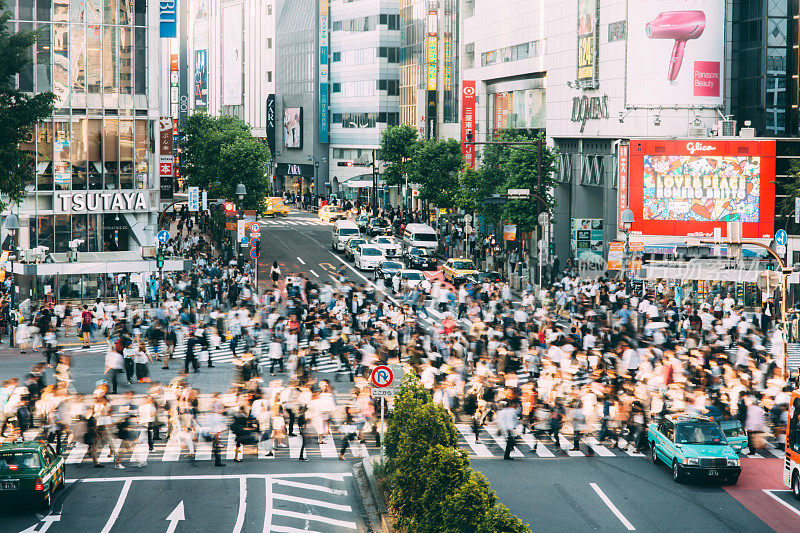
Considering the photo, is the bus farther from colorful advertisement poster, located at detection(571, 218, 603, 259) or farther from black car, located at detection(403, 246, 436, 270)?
black car, located at detection(403, 246, 436, 270)

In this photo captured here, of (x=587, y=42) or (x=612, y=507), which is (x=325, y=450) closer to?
(x=612, y=507)

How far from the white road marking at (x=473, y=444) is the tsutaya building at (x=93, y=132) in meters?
30.2

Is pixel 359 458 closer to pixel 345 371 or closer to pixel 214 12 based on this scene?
pixel 345 371

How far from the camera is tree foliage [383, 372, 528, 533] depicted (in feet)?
50.9

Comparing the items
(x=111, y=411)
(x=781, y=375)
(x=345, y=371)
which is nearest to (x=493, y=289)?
(x=345, y=371)

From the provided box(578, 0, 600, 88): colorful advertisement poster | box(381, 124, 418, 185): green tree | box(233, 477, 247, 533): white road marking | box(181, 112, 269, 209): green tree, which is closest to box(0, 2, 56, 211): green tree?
box(233, 477, 247, 533): white road marking

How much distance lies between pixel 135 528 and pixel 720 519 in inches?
470

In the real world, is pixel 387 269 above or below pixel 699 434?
above

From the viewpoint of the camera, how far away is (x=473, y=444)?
2888 cm

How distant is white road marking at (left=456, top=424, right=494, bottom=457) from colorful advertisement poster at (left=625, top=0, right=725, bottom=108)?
1358 inches

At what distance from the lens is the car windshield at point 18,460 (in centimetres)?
2209

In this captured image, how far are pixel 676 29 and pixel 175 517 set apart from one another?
45.7 meters

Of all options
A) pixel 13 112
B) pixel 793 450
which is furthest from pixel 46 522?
pixel 13 112

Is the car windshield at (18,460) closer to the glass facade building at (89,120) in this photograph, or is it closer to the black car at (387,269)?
the glass facade building at (89,120)
